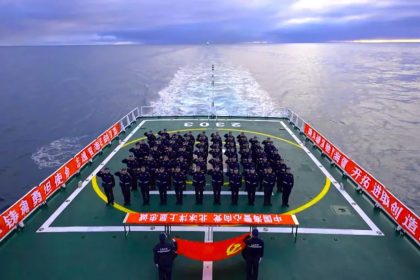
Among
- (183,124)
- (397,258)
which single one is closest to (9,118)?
(183,124)

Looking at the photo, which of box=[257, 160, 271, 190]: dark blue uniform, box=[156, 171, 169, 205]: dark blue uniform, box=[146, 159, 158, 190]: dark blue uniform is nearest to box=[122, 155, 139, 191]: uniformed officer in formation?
box=[146, 159, 158, 190]: dark blue uniform

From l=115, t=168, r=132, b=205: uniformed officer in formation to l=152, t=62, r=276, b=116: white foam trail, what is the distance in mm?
32129

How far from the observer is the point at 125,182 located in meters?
13.5

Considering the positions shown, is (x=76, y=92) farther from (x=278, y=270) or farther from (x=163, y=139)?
(x=278, y=270)

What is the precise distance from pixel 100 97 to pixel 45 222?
57.9 metres

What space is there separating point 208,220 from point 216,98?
4431 cm

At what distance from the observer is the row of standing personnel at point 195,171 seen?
1354cm

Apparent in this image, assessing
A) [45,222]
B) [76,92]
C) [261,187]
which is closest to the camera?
[45,222]

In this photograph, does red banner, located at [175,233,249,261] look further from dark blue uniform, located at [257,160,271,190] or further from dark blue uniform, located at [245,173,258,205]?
dark blue uniform, located at [257,160,271,190]

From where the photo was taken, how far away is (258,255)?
29.6 feet

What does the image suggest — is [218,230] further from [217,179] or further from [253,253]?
[253,253]

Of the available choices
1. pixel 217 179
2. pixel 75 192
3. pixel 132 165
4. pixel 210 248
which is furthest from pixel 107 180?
pixel 210 248

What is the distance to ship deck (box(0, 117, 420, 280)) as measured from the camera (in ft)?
33.3

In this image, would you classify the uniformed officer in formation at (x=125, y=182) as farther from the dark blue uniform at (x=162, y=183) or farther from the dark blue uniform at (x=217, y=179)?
the dark blue uniform at (x=217, y=179)
